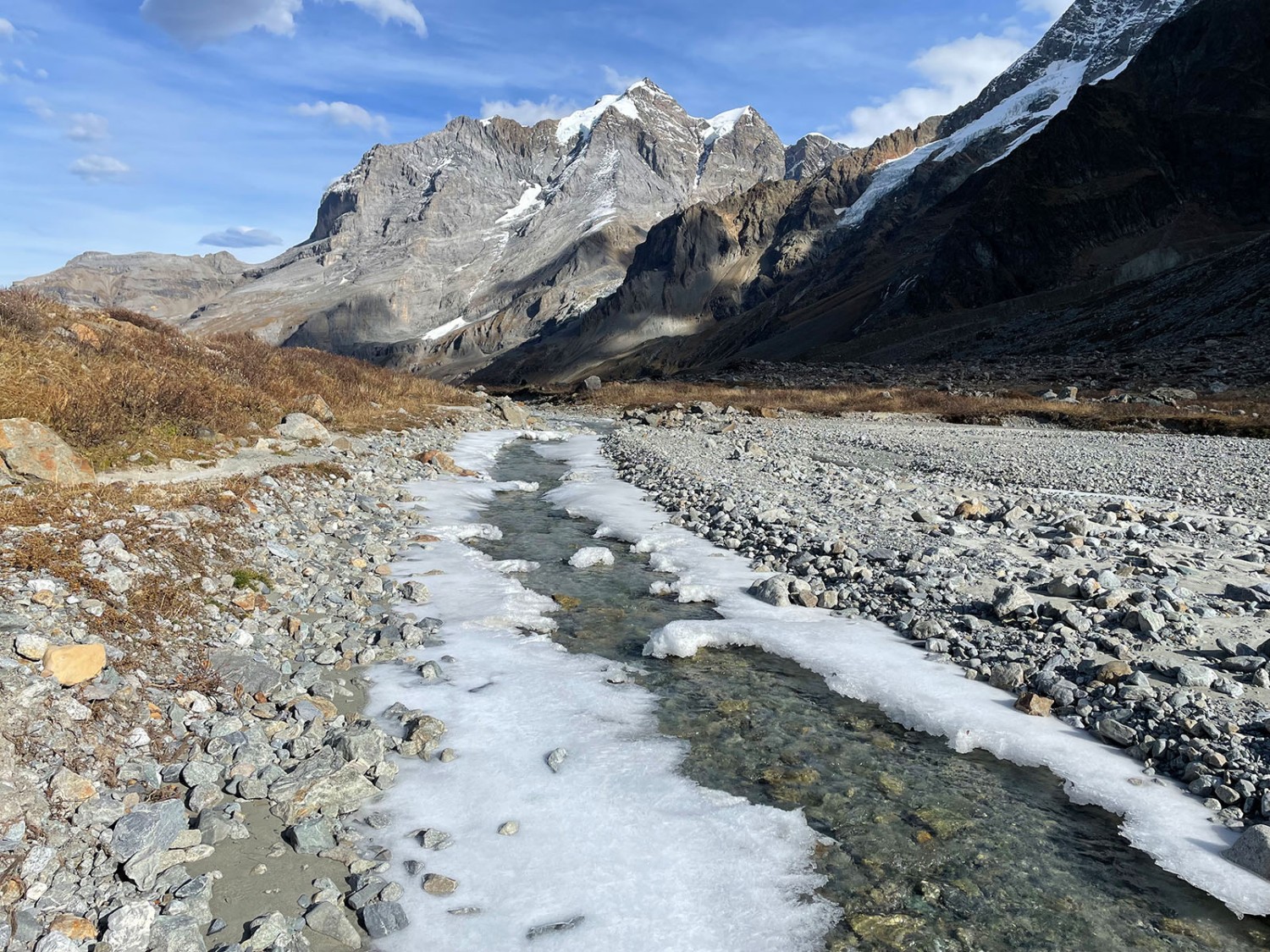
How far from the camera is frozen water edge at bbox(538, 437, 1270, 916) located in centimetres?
536

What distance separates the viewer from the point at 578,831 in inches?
218

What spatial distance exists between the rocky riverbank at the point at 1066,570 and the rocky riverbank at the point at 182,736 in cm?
623

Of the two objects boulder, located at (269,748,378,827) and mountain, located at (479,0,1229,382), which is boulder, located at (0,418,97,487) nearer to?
boulder, located at (269,748,378,827)

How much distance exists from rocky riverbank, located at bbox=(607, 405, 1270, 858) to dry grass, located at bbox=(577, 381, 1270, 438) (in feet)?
31.0

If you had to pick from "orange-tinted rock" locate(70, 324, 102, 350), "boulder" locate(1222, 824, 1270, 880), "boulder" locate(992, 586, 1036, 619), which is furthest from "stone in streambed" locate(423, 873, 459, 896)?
"orange-tinted rock" locate(70, 324, 102, 350)

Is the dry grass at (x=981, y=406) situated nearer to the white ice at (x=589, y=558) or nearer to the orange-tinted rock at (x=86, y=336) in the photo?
the white ice at (x=589, y=558)

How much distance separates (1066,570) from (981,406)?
33869mm

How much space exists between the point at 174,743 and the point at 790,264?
209m

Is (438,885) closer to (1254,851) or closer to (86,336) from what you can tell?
(1254,851)

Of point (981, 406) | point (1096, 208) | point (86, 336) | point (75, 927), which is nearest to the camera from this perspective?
point (75, 927)

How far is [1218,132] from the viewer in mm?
103562

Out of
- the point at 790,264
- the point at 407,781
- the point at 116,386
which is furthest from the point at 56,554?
the point at 790,264

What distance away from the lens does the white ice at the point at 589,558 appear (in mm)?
12664

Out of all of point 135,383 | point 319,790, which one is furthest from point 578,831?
point 135,383
